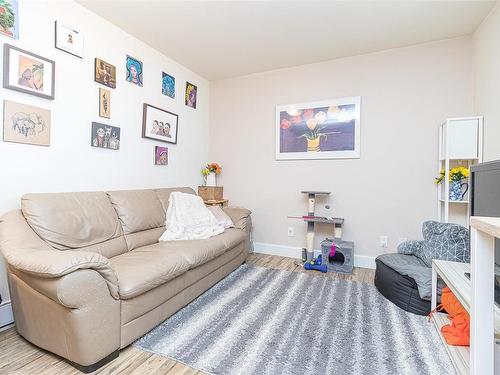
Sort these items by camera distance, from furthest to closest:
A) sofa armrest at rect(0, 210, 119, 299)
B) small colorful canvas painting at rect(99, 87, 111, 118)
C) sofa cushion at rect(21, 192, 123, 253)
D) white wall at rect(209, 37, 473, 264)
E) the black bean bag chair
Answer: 1. white wall at rect(209, 37, 473, 264)
2. small colorful canvas painting at rect(99, 87, 111, 118)
3. the black bean bag chair
4. sofa cushion at rect(21, 192, 123, 253)
5. sofa armrest at rect(0, 210, 119, 299)

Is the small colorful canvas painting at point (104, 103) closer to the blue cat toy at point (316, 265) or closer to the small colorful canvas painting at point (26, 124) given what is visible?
the small colorful canvas painting at point (26, 124)

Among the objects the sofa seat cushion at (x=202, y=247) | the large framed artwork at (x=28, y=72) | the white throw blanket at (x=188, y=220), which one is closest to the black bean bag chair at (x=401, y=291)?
the sofa seat cushion at (x=202, y=247)

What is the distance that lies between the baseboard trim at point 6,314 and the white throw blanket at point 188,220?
43.4 inches

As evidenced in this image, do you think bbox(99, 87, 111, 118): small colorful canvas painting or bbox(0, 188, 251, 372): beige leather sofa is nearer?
bbox(0, 188, 251, 372): beige leather sofa

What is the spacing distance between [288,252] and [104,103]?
8.81ft

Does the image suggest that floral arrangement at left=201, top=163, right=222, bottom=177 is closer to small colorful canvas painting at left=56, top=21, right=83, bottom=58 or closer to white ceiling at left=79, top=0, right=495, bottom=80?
white ceiling at left=79, top=0, right=495, bottom=80

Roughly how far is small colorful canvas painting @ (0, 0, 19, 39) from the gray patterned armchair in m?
3.33

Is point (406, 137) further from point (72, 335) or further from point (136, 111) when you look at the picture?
point (72, 335)

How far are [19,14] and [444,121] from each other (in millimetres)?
3784

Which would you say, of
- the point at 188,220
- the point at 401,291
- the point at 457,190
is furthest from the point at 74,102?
the point at 457,190

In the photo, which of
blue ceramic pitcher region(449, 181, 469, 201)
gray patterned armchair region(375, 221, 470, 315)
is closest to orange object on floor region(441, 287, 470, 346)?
gray patterned armchair region(375, 221, 470, 315)

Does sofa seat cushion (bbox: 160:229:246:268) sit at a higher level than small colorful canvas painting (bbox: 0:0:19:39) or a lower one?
lower

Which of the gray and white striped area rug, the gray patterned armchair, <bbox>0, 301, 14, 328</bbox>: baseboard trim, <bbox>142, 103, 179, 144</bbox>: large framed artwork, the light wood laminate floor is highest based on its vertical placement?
<bbox>142, 103, 179, 144</bbox>: large framed artwork

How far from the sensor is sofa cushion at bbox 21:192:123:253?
1678mm
